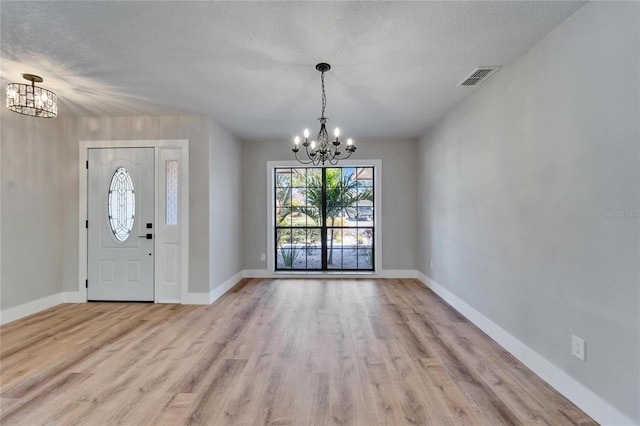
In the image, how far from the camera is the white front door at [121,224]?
163 inches

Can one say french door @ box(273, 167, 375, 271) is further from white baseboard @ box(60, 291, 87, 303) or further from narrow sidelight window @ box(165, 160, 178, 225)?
white baseboard @ box(60, 291, 87, 303)

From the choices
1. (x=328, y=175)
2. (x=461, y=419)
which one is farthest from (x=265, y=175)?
(x=461, y=419)

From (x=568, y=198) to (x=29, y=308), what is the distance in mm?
5732

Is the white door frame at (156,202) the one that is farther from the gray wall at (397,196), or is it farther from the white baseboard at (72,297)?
the gray wall at (397,196)

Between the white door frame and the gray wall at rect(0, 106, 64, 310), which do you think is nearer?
the gray wall at rect(0, 106, 64, 310)

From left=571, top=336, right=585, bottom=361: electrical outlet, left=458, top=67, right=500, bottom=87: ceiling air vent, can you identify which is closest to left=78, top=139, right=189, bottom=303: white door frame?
left=458, top=67, right=500, bottom=87: ceiling air vent

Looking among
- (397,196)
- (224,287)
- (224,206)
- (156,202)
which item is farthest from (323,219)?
(156,202)

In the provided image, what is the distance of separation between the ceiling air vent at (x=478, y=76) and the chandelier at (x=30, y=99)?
4123mm

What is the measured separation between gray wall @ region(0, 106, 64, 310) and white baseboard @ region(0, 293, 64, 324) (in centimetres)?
6

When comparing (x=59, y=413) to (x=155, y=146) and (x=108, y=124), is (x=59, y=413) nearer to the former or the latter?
(x=155, y=146)

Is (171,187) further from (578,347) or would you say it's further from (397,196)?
(578,347)

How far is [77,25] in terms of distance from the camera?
2133 millimetres

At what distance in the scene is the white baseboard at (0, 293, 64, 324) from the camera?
11.2ft

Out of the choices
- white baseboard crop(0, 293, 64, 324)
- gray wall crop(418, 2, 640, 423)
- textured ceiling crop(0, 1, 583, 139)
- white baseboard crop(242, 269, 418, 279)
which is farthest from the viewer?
white baseboard crop(242, 269, 418, 279)
